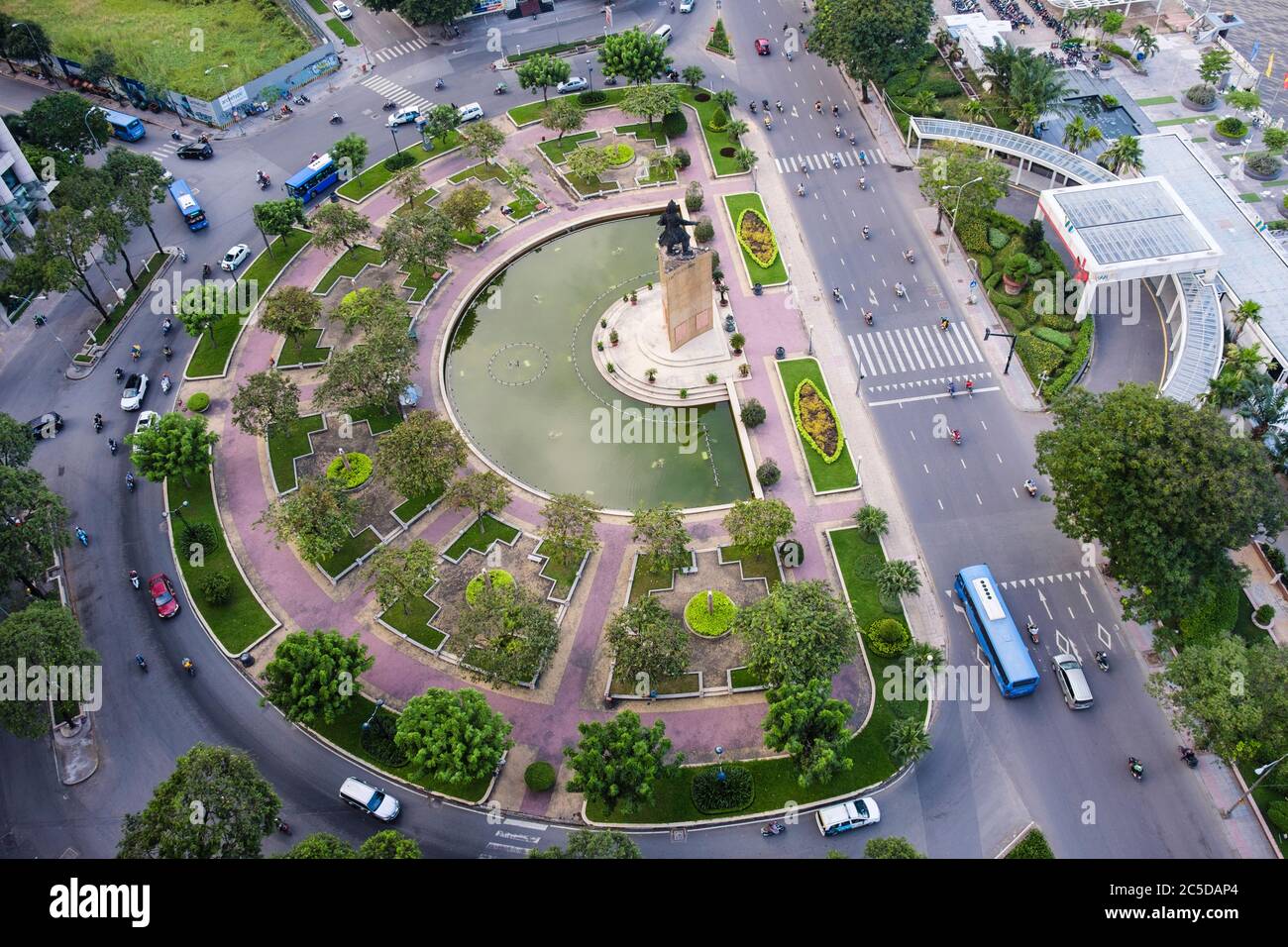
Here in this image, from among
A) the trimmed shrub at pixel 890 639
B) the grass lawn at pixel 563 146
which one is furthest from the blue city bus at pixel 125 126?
the trimmed shrub at pixel 890 639

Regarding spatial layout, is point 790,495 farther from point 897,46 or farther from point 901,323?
point 897,46

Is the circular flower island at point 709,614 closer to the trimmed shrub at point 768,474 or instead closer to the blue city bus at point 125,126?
the trimmed shrub at point 768,474

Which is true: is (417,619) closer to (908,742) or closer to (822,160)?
(908,742)

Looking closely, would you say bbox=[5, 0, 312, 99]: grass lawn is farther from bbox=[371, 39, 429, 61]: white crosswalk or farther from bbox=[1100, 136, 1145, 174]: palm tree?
bbox=[1100, 136, 1145, 174]: palm tree

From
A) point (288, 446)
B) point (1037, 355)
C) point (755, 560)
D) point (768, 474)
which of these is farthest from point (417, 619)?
point (1037, 355)

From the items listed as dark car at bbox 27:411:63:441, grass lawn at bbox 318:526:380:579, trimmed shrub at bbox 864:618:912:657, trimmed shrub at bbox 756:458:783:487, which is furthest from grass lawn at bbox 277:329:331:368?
trimmed shrub at bbox 864:618:912:657
